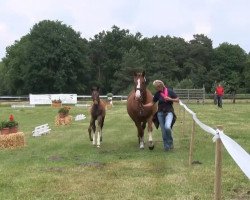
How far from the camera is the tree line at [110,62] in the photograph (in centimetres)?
9106

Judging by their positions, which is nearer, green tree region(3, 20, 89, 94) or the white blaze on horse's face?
the white blaze on horse's face

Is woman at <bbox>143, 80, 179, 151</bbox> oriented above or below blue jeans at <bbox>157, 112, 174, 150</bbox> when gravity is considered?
above

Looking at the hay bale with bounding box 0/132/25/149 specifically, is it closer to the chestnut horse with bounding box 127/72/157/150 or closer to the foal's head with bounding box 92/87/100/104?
the foal's head with bounding box 92/87/100/104

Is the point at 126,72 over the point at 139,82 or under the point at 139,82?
over

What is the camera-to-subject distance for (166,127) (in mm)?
13984

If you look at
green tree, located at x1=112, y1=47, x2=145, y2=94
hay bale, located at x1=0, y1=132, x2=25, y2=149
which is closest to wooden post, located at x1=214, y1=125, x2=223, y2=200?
hay bale, located at x1=0, y1=132, x2=25, y2=149

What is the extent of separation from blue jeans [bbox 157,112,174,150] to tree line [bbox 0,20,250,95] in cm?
6647

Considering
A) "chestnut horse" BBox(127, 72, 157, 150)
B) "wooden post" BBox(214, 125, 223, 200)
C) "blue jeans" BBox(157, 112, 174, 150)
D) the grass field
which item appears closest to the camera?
"wooden post" BBox(214, 125, 223, 200)

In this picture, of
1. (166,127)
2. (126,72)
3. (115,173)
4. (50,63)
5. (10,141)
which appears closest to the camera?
(115,173)

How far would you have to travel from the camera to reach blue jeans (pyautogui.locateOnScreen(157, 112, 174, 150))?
14.1m

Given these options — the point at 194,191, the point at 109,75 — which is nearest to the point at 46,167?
the point at 194,191

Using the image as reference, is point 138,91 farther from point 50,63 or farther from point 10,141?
point 50,63

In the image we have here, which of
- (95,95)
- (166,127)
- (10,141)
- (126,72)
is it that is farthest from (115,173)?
(126,72)

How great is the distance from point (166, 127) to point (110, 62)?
94822 mm
